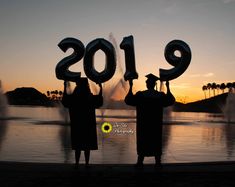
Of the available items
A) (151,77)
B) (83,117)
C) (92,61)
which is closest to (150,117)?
(151,77)

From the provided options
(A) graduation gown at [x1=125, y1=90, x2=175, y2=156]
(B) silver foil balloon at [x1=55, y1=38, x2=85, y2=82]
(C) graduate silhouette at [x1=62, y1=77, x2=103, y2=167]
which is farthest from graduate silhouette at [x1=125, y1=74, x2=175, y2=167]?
(B) silver foil balloon at [x1=55, y1=38, x2=85, y2=82]

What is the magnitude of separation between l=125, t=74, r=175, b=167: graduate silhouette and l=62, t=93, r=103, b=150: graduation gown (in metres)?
0.89

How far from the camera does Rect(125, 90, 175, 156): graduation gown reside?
8852 mm

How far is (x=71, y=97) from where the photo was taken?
884 centimetres

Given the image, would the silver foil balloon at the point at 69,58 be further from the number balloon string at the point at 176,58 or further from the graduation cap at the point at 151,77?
the number balloon string at the point at 176,58

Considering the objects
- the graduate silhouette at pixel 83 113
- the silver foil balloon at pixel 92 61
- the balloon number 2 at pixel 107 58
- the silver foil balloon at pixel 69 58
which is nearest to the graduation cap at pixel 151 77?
the balloon number 2 at pixel 107 58

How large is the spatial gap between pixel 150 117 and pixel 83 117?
1.47m

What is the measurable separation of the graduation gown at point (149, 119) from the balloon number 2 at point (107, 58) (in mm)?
607

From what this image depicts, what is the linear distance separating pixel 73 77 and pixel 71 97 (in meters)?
0.56

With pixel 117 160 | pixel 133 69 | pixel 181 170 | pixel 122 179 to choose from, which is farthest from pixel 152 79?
pixel 117 160

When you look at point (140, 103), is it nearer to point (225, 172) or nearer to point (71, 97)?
point (71, 97)

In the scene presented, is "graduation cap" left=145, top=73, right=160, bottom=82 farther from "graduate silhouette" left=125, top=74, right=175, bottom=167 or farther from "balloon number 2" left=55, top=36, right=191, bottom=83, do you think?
"balloon number 2" left=55, top=36, right=191, bottom=83

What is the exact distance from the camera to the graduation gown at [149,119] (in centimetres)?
885

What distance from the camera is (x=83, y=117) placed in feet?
29.2
